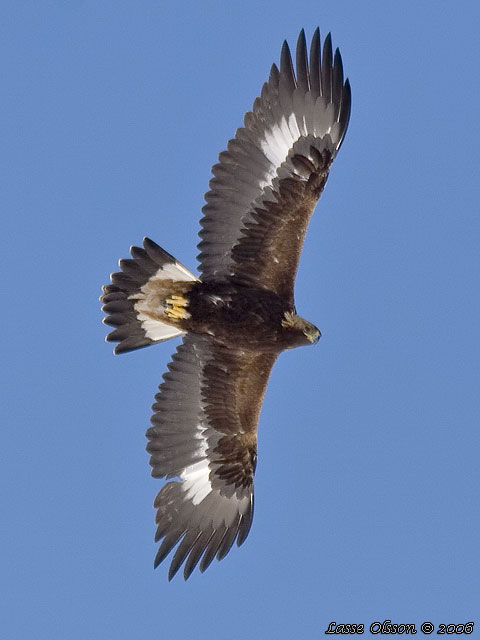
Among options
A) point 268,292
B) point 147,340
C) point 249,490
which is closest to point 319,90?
point 268,292

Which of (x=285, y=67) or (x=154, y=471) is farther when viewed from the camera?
(x=154, y=471)

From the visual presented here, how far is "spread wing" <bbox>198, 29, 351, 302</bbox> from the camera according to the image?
13.9m

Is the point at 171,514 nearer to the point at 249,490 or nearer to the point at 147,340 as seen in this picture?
the point at 249,490

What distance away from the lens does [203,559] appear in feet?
47.9

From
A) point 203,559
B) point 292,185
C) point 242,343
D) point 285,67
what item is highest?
point 285,67

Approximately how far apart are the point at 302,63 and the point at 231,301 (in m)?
2.54

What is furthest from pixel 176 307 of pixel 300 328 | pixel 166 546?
pixel 166 546

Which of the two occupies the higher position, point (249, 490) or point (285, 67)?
point (285, 67)

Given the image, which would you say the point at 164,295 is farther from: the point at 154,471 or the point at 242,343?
the point at 154,471

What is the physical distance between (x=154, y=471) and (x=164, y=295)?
1.98 meters

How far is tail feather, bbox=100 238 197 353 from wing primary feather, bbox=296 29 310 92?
224 cm

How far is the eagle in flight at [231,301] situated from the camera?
13938 millimetres

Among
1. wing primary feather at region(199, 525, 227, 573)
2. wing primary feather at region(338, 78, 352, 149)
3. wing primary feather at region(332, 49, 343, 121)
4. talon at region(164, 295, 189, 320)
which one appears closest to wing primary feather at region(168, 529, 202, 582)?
wing primary feather at region(199, 525, 227, 573)

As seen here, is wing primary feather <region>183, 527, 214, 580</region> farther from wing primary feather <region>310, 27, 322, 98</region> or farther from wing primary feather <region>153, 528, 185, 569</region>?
wing primary feather <region>310, 27, 322, 98</region>
